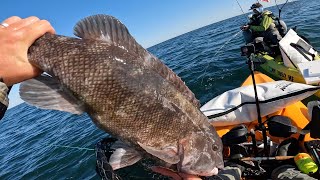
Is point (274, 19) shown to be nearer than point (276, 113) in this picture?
No

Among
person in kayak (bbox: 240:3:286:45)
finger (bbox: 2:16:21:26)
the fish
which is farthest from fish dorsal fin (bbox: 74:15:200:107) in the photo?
person in kayak (bbox: 240:3:286:45)

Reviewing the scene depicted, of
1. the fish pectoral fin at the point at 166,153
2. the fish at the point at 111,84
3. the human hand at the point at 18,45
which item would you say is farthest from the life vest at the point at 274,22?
the human hand at the point at 18,45

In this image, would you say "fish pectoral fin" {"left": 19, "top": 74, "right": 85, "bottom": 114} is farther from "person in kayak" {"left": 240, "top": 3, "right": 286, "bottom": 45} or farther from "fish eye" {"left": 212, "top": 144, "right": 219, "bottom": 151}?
"person in kayak" {"left": 240, "top": 3, "right": 286, "bottom": 45}

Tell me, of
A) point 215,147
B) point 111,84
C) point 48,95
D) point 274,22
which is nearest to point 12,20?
point 48,95

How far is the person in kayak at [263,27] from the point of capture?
14.3 meters

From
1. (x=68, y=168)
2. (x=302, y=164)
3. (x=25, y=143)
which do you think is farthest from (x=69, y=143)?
(x=302, y=164)

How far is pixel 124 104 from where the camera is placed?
2764mm

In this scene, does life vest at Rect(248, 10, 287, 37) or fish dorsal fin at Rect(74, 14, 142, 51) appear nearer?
fish dorsal fin at Rect(74, 14, 142, 51)

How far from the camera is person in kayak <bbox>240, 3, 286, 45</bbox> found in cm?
1427

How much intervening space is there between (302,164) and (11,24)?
14.8 ft

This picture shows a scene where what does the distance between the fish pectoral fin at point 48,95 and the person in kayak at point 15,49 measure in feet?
0.63

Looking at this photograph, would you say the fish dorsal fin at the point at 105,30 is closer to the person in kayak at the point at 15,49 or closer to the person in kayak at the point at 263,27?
the person in kayak at the point at 15,49

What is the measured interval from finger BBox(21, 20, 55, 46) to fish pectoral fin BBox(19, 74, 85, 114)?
0.39 meters

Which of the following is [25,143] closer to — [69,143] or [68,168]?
[69,143]
